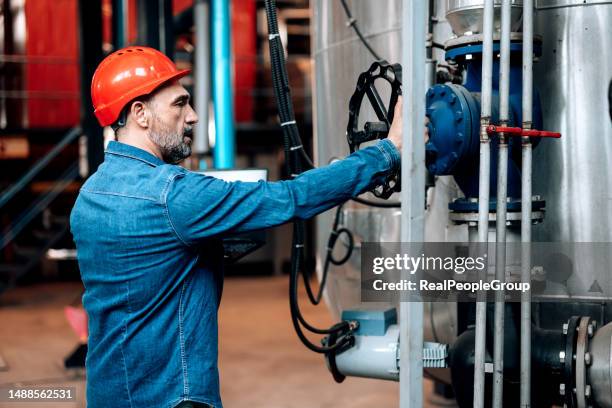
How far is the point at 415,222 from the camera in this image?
193 centimetres

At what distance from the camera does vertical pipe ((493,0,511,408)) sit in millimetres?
2176

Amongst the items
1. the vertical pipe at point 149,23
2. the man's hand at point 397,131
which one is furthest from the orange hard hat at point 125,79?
the vertical pipe at point 149,23

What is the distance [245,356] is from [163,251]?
4488 millimetres

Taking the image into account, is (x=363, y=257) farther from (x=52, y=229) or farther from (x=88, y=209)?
(x=52, y=229)

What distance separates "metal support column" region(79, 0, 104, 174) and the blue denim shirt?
13.4 ft

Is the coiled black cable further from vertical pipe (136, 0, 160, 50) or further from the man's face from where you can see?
vertical pipe (136, 0, 160, 50)

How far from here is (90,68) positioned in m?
6.31

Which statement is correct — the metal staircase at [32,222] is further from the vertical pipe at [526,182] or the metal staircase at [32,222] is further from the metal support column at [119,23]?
the vertical pipe at [526,182]

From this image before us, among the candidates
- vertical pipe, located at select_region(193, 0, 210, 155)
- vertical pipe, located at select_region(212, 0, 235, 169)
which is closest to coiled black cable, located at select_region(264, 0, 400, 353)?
vertical pipe, located at select_region(212, 0, 235, 169)

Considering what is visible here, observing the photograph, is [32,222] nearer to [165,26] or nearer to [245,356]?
[245,356]

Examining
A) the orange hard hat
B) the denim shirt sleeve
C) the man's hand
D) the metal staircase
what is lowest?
the metal staircase

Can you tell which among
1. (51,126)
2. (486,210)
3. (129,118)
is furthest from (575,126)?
(51,126)

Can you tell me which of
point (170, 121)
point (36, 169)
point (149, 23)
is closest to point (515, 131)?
point (170, 121)

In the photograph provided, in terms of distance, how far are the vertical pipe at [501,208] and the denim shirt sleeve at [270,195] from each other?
37 cm
